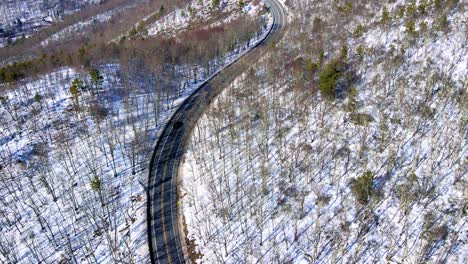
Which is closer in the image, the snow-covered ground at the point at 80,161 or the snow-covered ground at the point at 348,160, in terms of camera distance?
the snow-covered ground at the point at 348,160

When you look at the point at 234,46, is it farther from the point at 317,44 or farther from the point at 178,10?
the point at 178,10

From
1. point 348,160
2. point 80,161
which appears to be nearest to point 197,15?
point 80,161

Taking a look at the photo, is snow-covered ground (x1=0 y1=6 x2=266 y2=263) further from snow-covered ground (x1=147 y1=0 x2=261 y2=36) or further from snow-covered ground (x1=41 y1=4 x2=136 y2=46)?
snow-covered ground (x1=41 y1=4 x2=136 y2=46)

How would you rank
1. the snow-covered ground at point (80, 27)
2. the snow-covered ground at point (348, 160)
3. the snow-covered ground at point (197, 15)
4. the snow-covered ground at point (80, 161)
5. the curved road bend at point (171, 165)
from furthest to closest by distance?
the snow-covered ground at point (80, 27)
the snow-covered ground at point (197, 15)
the snow-covered ground at point (80, 161)
the curved road bend at point (171, 165)
the snow-covered ground at point (348, 160)

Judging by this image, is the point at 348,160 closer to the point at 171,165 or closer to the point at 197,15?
the point at 171,165

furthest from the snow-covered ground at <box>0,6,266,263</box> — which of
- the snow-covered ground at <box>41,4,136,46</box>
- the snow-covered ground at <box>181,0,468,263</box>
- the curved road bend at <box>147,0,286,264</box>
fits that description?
the snow-covered ground at <box>41,4,136,46</box>

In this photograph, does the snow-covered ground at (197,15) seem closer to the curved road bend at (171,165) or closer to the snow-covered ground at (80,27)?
Answer: the curved road bend at (171,165)

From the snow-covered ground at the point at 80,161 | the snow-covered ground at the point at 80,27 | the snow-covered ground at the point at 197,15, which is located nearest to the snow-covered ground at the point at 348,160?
the snow-covered ground at the point at 80,161

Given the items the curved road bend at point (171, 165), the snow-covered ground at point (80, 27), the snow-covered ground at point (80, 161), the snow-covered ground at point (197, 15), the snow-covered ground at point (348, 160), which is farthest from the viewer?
the snow-covered ground at point (80, 27)
